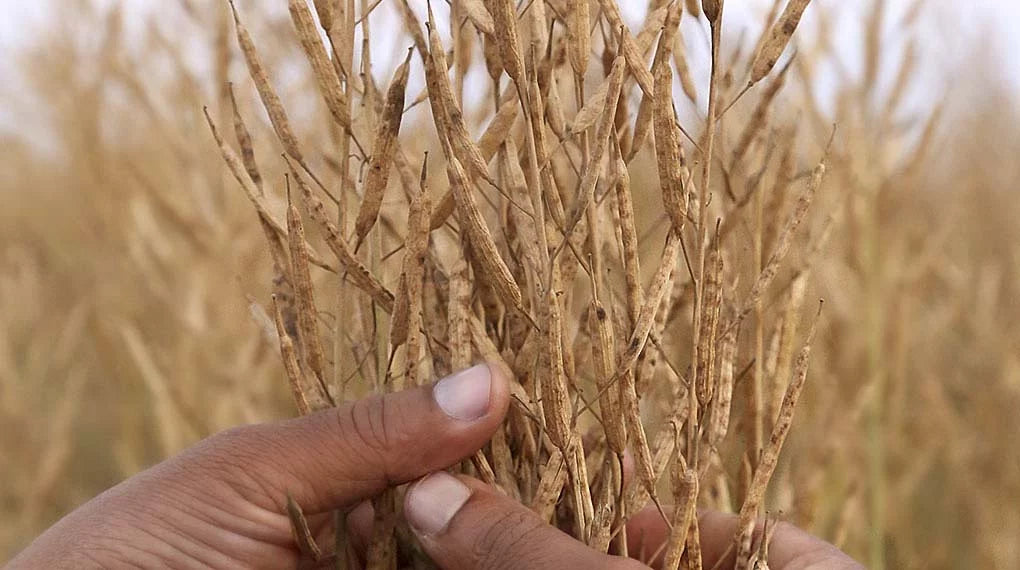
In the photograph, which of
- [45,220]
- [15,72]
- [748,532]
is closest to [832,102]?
[748,532]

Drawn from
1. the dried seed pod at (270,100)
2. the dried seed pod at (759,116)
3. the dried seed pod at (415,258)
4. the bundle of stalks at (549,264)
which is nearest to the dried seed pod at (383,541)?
the bundle of stalks at (549,264)

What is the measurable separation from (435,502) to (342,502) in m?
0.08

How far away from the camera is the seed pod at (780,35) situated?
0.53 m

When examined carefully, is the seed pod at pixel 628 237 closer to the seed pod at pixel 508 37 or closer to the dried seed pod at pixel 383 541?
the seed pod at pixel 508 37

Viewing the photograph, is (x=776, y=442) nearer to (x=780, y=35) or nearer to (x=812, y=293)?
(x=780, y=35)

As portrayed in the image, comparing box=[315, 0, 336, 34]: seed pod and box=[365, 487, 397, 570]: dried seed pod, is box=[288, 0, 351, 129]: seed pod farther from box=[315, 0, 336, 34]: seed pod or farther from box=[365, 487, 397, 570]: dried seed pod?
box=[365, 487, 397, 570]: dried seed pod

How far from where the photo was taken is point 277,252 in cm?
62

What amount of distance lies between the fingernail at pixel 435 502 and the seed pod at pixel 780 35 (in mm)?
296

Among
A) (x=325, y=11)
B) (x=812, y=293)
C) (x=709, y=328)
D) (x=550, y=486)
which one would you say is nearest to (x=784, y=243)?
(x=709, y=328)

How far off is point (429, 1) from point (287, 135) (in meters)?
0.16

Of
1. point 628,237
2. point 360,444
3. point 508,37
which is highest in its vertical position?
point 508,37

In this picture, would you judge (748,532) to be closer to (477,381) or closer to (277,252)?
(477,381)

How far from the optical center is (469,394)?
0.56m

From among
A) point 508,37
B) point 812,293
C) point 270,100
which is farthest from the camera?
point 812,293
